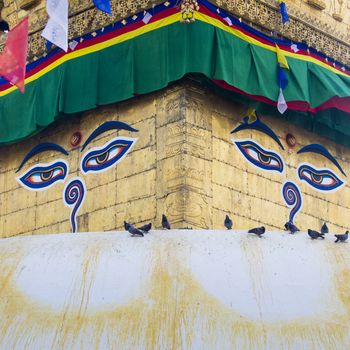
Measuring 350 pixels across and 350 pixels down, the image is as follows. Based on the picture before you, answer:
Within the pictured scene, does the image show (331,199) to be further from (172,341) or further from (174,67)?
(172,341)

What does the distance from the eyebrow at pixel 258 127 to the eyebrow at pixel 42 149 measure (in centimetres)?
242

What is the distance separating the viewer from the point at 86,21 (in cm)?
1734

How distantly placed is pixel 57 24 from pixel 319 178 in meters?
4.37

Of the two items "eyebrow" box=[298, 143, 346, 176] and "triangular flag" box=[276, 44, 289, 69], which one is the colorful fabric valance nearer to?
"triangular flag" box=[276, 44, 289, 69]

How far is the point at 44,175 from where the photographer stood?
1759 centimetres

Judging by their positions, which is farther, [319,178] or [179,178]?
[319,178]

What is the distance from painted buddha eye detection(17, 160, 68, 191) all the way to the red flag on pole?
1692mm

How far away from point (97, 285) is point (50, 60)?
6.93m

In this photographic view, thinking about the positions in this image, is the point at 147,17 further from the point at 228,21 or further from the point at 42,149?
the point at 42,149

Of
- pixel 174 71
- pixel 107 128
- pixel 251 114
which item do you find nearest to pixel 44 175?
pixel 107 128

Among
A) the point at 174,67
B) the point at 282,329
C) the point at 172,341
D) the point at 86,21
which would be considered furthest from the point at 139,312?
Answer: the point at 86,21

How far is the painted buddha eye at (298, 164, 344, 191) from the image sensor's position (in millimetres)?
17422

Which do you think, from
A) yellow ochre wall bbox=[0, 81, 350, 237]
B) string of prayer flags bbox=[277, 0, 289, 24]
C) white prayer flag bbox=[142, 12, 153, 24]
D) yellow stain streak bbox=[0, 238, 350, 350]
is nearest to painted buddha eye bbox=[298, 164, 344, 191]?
yellow ochre wall bbox=[0, 81, 350, 237]

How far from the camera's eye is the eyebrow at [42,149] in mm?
17453
